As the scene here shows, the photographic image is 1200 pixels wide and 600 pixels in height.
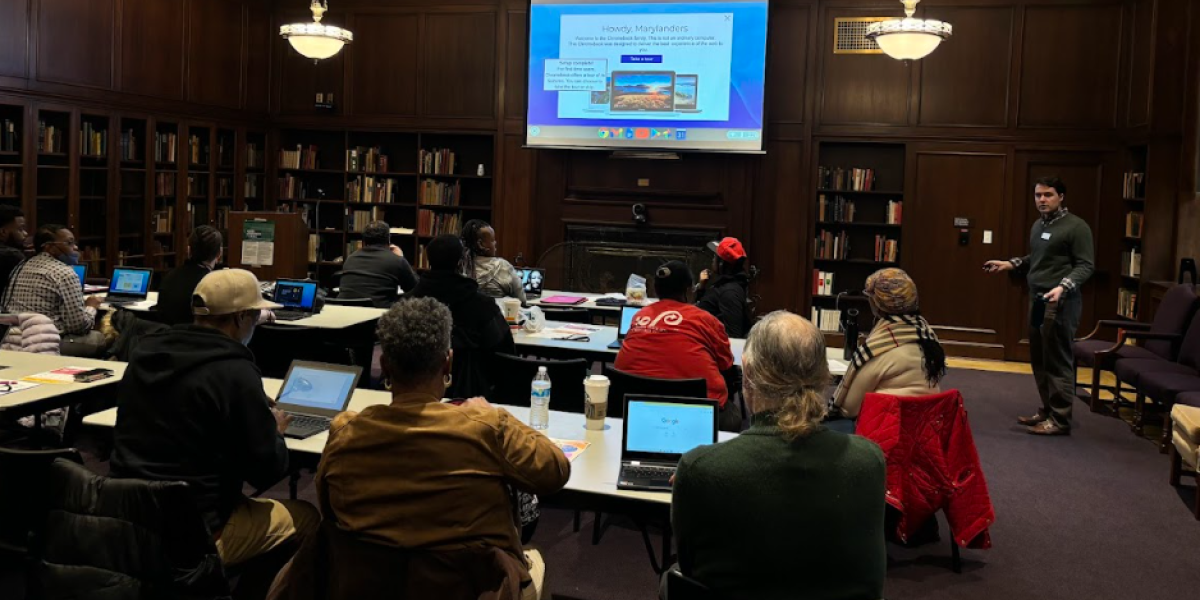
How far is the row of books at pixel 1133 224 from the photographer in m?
9.01

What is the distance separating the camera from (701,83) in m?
9.65

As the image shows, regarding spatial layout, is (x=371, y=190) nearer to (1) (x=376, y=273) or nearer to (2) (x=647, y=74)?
(2) (x=647, y=74)

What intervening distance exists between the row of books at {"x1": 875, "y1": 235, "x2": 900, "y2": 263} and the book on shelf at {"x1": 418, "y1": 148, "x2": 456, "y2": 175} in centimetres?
450

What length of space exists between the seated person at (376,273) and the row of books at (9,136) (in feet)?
10.4

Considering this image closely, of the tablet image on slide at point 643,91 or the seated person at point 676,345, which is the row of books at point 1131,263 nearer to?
the tablet image on slide at point 643,91

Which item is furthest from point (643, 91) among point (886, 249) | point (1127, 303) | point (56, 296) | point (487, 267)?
point (56, 296)

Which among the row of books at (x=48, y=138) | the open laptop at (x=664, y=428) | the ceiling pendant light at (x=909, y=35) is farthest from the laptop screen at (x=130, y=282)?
the ceiling pendant light at (x=909, y=35)

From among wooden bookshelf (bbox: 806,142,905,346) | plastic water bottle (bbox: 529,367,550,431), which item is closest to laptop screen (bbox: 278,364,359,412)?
plastic water bottle (bbox: 529,367,550,431)

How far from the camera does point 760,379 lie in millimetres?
2104

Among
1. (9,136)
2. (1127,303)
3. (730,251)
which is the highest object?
(9,136)

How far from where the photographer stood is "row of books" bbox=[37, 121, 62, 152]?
8305 millimetres

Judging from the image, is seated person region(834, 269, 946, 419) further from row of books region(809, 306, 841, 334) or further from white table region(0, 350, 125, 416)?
row of books region(809, 306, 841, 334)

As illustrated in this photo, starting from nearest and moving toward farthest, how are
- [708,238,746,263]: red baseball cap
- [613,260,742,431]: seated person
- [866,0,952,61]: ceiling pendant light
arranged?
[613,260,742,431]: seated person
[708,238,746,263]: red baseball cap
[866,0,952,61]: ceiling pendant light

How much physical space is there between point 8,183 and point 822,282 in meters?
7.23
